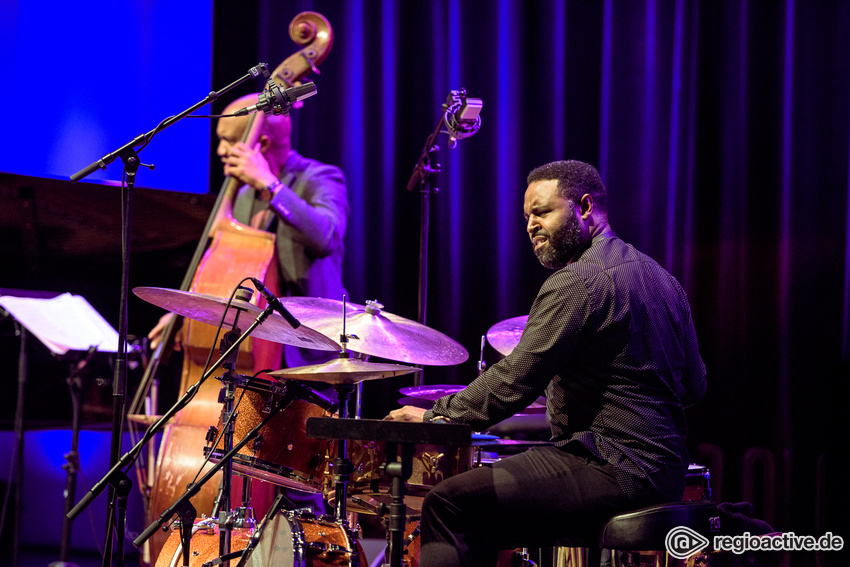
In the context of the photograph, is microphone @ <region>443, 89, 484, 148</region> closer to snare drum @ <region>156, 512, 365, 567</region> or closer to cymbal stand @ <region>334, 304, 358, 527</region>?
cymbal stand @ <region>334, 304, 358, 527</region>

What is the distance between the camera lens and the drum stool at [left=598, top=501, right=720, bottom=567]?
1.93 metres

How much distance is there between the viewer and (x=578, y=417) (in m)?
2.22

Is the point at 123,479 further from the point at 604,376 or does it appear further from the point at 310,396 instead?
the point at 604,376

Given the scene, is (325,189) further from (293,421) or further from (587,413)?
(587,413)

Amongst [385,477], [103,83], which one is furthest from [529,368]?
[103,83]

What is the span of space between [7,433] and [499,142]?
2.89 metres

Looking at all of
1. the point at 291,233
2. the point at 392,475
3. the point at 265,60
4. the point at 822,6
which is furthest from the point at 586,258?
the point at 265,60

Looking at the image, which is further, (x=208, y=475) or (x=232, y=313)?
(x=232, y=313)

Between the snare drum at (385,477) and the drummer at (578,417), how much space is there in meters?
0.19

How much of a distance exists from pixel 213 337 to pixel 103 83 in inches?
77.8

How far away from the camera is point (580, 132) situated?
166 inches

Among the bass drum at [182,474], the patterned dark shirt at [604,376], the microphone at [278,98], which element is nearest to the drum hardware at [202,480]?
the patterned dark shirt at [604,376]

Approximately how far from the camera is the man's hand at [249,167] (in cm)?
362

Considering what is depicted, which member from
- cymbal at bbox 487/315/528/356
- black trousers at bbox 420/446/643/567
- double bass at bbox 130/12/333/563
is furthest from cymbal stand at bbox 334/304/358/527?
double bass at bbox 130/12/333/563
